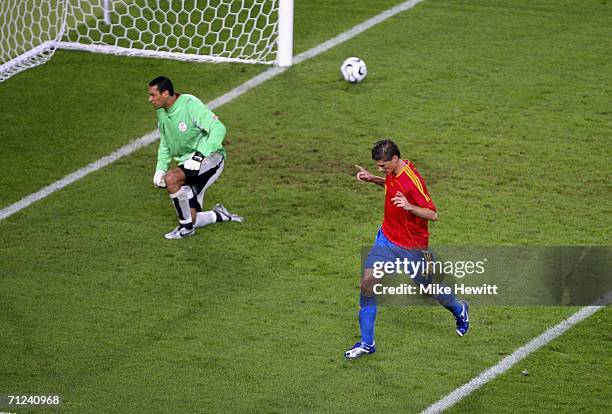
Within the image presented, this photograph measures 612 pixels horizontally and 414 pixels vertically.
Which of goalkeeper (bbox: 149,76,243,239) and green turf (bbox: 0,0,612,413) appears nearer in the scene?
green turf (bbox: 0,0,612,413)

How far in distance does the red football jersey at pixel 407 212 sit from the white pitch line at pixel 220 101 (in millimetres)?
4681

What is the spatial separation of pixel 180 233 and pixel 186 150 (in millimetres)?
824

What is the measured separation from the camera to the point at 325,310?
11406mm

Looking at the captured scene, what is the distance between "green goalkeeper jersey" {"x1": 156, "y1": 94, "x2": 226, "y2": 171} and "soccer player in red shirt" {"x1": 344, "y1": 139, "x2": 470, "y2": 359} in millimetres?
2392

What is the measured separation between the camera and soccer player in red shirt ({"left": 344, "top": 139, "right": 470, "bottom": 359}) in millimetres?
10172

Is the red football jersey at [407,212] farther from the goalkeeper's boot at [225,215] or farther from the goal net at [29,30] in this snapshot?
the goal net at [29,30]

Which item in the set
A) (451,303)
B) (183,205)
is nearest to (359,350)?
(451,303)

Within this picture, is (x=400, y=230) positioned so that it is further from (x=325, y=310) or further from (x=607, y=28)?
(x=607, y=28)

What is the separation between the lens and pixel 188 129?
12.6 meters

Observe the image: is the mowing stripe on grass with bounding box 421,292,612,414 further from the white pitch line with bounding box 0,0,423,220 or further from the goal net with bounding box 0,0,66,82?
the goal net with bounding box 0,0,66,82

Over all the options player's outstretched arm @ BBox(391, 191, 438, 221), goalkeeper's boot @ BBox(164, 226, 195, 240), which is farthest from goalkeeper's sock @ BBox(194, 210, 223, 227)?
player's outstretched arm @ BBox(391, 191, 438, 221)

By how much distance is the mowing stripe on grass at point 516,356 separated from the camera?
9.98 m

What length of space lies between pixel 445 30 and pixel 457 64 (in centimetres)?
92

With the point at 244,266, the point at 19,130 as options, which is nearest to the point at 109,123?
the point at 19,130
